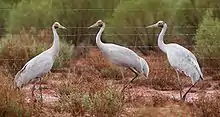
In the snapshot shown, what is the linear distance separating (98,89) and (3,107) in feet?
5.28

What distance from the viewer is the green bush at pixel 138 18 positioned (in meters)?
20.9

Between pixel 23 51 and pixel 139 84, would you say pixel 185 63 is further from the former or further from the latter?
pixel 23 51

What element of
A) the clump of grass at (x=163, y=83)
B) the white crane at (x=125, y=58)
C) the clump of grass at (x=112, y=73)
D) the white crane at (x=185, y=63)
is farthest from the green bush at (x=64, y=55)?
the white crane at (x=185, y=63)

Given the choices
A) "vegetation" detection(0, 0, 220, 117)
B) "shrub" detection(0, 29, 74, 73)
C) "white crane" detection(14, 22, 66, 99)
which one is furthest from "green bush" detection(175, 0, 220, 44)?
"white crane" detection(14, 22, 66, 99)

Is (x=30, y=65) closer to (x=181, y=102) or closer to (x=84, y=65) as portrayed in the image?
(x=181, y=102)

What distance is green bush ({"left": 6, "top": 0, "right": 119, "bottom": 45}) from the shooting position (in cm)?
2161

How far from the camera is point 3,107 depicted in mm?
10133

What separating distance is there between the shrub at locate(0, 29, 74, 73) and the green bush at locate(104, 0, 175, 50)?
2421 mm

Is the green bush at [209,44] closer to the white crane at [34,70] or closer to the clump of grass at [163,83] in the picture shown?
the clump of grass at [163,83]

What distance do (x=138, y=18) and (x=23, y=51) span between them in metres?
5.19

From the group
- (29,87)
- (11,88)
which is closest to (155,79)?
(29,87)

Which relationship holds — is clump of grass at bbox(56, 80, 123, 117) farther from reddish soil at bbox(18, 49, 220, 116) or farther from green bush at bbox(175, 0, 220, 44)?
green bush at bbox(175, 0, 220, 44)

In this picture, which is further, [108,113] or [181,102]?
[181,102]

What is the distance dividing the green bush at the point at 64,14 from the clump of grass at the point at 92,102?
33.9 ft
